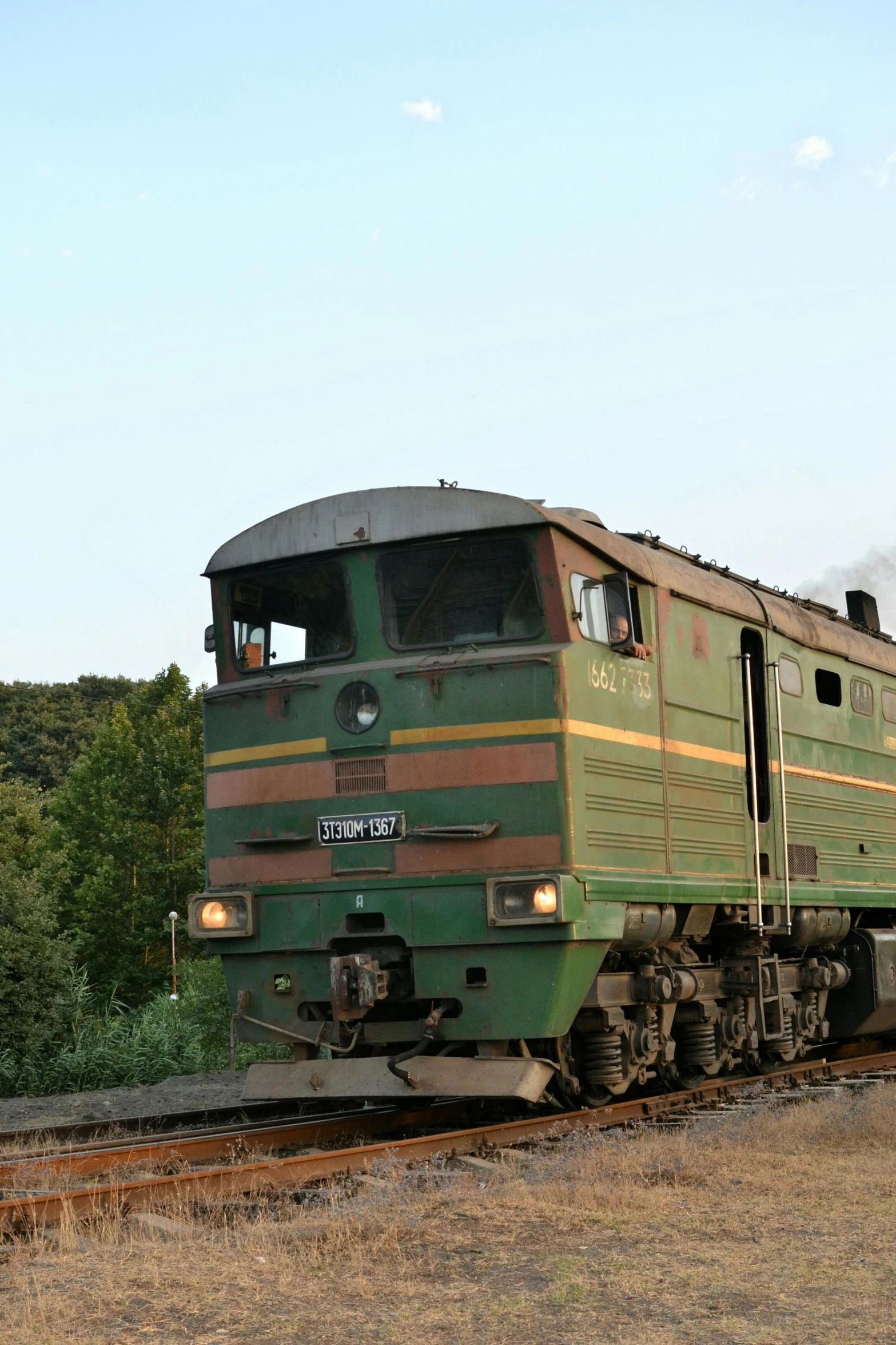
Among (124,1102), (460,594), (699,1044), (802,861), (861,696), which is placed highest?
(460,594)

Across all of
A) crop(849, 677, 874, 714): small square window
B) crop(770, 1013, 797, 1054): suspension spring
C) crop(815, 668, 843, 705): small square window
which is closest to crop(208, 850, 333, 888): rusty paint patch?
crop(770, 1013, 797, 1054): suspension spring

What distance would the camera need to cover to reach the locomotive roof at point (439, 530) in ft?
32.0

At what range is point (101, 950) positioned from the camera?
2122 inches

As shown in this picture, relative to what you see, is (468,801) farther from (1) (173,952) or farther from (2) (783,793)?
(1) (173,952)

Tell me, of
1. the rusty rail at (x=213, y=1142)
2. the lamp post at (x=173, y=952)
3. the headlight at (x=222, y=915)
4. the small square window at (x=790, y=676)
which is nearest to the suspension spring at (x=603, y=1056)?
the rusty rail at (x=213, y=1142)

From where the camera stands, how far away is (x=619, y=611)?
33.4ft

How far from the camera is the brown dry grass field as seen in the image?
207 inches

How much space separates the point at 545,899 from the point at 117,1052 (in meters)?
8.00

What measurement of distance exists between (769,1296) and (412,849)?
176 inches

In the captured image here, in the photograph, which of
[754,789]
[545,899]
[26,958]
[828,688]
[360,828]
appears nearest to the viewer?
[545,899]

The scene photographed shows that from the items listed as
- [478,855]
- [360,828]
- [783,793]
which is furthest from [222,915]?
[783,793]

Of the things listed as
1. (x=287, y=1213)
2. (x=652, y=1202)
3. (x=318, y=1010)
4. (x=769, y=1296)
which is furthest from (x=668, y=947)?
(x=769, y=1296)

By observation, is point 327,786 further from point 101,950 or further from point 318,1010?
point 101,950

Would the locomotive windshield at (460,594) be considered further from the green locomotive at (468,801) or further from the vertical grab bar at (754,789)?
the vertical grab bar at (754,789)
